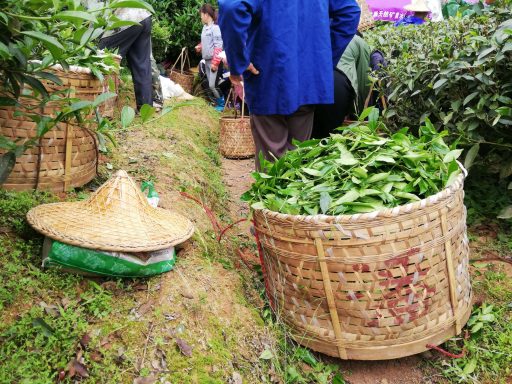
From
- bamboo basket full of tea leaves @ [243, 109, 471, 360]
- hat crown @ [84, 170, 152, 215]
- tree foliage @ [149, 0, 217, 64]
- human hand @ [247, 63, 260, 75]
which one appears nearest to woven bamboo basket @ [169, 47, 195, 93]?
tree foliage @ [149, 0, 217, 64]

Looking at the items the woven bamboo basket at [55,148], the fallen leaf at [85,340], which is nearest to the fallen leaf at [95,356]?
the fallen leaf at [85,340]

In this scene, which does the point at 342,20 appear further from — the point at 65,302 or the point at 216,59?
the point at 216,59

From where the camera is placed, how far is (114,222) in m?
2.34

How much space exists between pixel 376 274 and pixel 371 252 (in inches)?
4.2

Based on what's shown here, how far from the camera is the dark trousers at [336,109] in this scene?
158 inches

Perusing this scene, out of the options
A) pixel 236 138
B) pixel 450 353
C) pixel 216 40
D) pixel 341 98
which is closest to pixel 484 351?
pixel 450 353

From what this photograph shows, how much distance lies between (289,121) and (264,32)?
650mm

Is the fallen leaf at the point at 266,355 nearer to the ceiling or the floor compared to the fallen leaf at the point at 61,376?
nearer to the floor

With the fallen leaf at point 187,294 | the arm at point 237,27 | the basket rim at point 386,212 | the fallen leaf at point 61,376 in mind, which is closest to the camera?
the fallen leaf at point 61,376

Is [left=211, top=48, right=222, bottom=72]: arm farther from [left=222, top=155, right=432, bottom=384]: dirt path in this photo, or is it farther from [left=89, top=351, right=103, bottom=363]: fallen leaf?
[left=89, top=351, right=103, bottom=363]: fallen leaf

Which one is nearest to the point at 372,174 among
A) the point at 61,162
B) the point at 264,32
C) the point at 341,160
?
the point at 341,160

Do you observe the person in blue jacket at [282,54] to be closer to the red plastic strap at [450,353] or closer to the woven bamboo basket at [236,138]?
the red plastic strap at [450,353]

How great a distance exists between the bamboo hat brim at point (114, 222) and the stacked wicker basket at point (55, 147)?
0.45m

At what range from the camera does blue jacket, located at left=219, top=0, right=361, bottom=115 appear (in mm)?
3064
